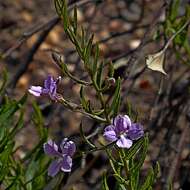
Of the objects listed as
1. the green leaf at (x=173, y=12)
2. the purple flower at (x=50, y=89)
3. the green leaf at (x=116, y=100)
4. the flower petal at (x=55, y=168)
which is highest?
the green leaf at (x=173, y=12)

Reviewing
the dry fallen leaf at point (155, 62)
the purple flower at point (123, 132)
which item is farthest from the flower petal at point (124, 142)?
the dry fallen leaf at point (155, 62)

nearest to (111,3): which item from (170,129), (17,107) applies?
(170,129)

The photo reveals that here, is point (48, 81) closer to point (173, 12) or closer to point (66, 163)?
point (66, 163)

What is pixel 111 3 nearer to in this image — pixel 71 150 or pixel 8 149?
pixel 8 149

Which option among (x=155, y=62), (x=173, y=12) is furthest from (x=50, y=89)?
(x=173, y=12)

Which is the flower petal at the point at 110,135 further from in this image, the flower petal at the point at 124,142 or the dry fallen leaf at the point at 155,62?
the dry fallen leaf at the point at 155,62

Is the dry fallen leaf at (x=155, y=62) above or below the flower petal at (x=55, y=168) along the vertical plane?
above

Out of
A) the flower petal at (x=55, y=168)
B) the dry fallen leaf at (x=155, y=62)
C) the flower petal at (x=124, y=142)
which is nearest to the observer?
the flower petal at (x=124, y=142)
